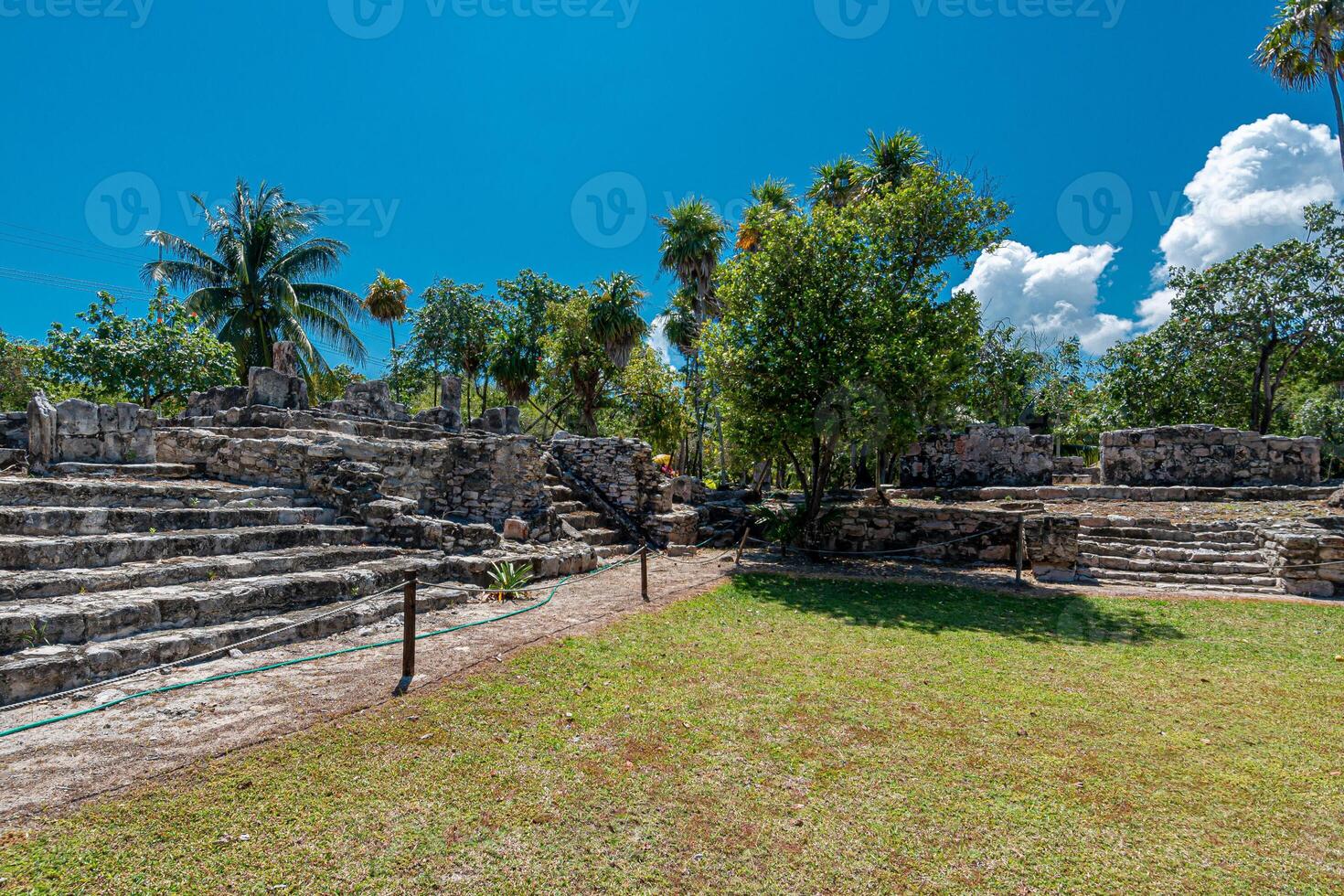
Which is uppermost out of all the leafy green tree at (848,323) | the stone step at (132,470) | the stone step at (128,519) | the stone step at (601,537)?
the leafy green tree at (848,323)

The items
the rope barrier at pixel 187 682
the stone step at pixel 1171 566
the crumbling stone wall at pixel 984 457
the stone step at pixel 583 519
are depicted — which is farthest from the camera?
the crumbling stone wall at pixel 984 457

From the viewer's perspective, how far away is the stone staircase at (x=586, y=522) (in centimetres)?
1329

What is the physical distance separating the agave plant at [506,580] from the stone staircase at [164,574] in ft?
1.64

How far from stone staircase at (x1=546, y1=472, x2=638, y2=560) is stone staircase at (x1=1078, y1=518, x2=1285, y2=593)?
8863 mm

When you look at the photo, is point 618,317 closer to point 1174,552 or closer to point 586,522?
point 586,522

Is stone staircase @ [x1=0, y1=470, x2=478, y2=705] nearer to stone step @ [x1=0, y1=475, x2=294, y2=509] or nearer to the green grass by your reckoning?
stone step @ [x1=0, y1=475, x2=294, y2=509]

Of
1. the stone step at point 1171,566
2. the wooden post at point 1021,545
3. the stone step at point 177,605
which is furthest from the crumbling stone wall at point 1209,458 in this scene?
the stone step at point 177,605

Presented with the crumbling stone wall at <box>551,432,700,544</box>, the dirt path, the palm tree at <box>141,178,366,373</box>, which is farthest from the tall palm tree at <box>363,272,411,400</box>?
the dirt path

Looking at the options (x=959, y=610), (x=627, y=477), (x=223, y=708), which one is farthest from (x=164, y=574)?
(x=627, y=477)

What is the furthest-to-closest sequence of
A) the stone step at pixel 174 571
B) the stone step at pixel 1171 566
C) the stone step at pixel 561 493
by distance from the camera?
1. the stone step at pixel 561 493
2. the stone step at pixel 1171 566
3. the stone step at pixel 174 571

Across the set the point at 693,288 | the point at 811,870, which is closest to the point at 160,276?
the point at 693,288

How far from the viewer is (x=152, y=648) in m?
5.06

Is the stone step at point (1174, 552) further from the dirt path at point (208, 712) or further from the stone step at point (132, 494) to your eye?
the stone step at point (132, 494)

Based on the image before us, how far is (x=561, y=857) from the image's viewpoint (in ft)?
9.71
